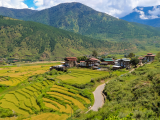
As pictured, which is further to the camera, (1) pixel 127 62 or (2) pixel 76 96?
(1) pixel 127 62

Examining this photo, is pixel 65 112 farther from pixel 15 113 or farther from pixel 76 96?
pixel 15 113

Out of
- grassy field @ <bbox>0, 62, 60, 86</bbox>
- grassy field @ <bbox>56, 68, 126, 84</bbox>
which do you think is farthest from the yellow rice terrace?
grassy field @ <bbox>0, 62, 60, 86</bbox>

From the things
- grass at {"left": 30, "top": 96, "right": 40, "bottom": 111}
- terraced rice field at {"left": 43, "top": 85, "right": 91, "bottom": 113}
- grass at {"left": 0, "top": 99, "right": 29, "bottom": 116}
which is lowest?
grass at {"left": 0, "top": 99, "right": 29, "bottom": 116}

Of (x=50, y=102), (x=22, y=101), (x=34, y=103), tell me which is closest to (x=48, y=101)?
(x=50, y=102)

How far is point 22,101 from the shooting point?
44.0 m

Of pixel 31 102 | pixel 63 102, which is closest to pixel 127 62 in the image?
pixel 63 102

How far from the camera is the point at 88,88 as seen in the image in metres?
49.3

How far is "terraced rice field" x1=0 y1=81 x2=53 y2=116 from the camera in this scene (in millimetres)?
38531

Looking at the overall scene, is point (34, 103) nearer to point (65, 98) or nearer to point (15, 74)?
point (65, 98)

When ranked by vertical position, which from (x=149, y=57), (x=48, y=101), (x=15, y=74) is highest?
(x=149, y=57)

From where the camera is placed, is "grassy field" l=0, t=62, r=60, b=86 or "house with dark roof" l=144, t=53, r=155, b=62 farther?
"house with dark roof" l=144, t=53, r=155, b=62

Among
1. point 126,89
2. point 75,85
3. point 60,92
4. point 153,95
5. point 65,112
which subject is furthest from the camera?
point 75,85

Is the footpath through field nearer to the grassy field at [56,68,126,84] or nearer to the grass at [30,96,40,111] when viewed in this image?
the grassy field at [56,68,126,84]

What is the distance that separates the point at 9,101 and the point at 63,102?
66.8 ft
